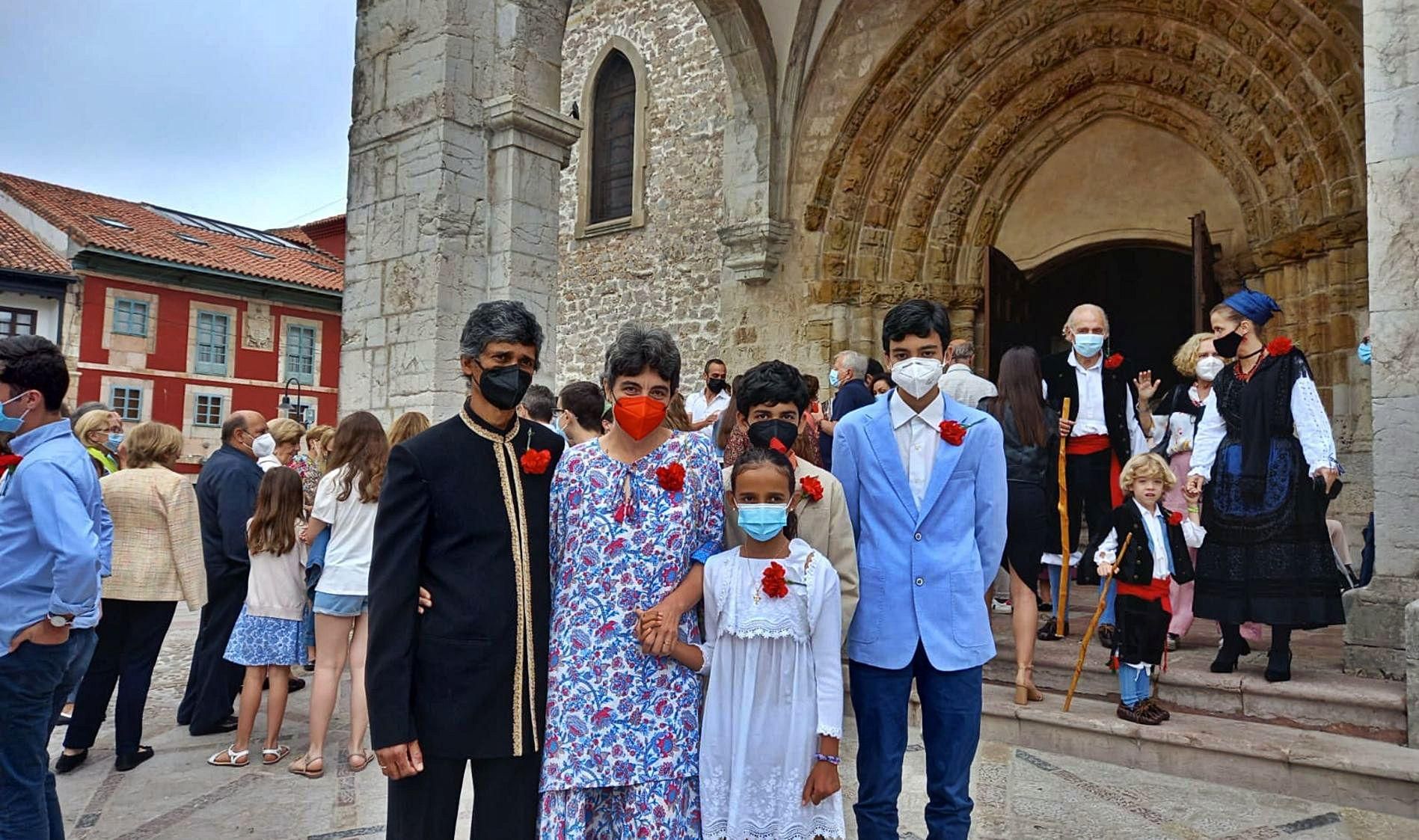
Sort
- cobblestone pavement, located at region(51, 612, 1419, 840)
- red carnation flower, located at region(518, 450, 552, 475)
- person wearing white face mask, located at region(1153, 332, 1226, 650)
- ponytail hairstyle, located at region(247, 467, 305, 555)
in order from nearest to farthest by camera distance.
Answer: red carnation flower, located at region(518, 450, 552, 475) < cobblestone pavement, located at region(51, 612, 1419, 840) < ponytail hairstyle, located at region(247, 467, 305, 555) < person wearing white face mask, located at region(1153, 332, 1226, 650)

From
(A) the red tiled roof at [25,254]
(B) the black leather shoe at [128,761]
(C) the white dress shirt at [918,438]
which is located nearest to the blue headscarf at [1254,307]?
(C) the white dress shirt at [918,438]

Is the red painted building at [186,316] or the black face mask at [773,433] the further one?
the red painted building at [186,316]

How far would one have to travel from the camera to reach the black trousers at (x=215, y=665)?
16.6 feet

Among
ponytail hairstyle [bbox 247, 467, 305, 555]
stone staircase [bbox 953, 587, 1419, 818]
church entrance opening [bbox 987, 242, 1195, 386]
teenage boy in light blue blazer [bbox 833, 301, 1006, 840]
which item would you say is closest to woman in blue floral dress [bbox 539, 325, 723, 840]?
teenage boy in light blue blazer [bbox 833, 301, 1006, 840]

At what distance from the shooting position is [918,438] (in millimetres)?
2885

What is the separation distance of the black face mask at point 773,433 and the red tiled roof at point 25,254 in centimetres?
2512

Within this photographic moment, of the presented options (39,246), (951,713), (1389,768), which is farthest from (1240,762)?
(39,246)

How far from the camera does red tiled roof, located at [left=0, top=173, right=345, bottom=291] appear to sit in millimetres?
23641

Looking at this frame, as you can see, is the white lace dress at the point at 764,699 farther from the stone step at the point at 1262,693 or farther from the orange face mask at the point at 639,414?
the stone step at the point at 1262,693

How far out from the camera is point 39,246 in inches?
909

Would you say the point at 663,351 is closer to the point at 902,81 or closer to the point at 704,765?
the point at 704,765

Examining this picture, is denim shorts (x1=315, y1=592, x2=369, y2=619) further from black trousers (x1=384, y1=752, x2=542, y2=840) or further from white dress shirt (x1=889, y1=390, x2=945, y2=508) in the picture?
white dress shirt (x1=889, y1=390, x2=945, y2=508)

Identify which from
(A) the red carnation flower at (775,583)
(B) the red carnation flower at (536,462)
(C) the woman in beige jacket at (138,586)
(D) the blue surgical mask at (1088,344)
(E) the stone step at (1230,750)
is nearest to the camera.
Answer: (B) the red carnation flower at (536,462)

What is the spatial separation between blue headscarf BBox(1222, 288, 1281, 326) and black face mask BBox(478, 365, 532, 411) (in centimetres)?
376
